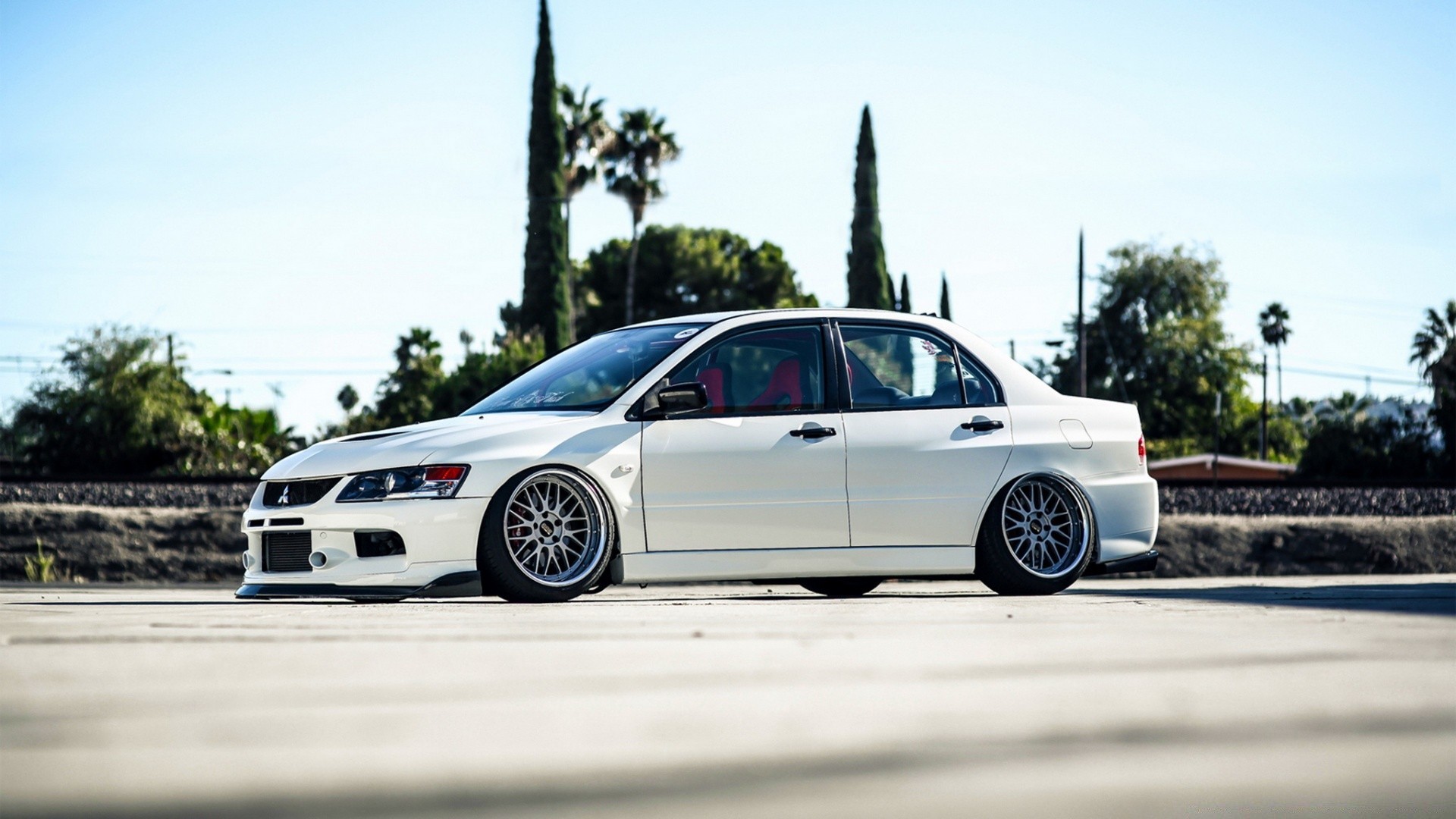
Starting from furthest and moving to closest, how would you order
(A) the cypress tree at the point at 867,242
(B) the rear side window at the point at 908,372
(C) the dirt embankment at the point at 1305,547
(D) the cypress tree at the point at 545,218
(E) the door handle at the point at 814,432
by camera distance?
1. (A) the cypress tree at the point at 867,242
2. (D) the cypress tree at the point at 545,218
3. (C) the dirt embankment at the point at 1305,547
4. (B) the rear side window at the point at 908,372
5. (E) the door handle at the point at 814,432

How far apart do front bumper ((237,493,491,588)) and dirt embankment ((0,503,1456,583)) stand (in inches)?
240

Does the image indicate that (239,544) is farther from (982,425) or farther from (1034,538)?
(1034,538)

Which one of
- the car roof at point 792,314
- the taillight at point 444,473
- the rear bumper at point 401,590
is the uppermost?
the car roof at point 792,314

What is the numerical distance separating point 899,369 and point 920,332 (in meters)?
0.29

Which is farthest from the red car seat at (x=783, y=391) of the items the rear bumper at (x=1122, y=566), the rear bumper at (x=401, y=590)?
the rear bumper at (x=1122, y=566)

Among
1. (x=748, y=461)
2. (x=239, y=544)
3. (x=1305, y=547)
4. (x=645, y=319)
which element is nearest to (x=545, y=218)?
(x=645, y=319)

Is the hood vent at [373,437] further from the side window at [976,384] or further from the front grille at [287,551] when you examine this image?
the side window at [976,384]

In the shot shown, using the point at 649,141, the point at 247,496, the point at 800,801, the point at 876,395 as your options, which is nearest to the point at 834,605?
the point at 876,395

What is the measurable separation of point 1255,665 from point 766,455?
12.4ft

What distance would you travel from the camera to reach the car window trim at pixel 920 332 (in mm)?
7582

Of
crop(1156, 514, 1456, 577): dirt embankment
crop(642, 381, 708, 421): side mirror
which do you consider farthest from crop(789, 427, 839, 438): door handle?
crop(1156, 514, 1456, 577): dirt embankment

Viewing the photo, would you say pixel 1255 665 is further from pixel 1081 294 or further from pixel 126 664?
pixel 1081 294

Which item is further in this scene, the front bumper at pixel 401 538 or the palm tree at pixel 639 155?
the palm tree at pixel 639 155

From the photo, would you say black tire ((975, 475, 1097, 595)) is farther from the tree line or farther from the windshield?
the tree line
